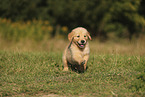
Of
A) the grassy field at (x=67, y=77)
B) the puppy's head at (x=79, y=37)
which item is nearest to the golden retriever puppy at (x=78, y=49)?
the puppy's head at (x=79, y=37)

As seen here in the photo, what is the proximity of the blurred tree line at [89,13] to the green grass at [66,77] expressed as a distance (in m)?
8.49

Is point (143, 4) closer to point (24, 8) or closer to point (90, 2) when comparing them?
point (90, 2)

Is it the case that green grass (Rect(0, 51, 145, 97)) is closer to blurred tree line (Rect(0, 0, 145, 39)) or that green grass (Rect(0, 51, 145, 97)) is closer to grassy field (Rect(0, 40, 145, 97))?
grassy field (Rect(0, 40, 145, 97))

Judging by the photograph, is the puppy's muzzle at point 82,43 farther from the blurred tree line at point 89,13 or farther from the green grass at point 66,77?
the blurred tree line at point 89,13

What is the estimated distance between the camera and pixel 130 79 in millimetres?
5125

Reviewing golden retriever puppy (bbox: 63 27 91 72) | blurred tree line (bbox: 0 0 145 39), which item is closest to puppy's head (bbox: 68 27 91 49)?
golden retriever puppy (bbox: 63 27 91 72)

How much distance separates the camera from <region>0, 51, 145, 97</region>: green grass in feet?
14.9

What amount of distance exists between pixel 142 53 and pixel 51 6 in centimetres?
1008

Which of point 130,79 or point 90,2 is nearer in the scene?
point 130,79

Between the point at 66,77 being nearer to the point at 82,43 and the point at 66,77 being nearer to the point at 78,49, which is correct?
the point at 78,49

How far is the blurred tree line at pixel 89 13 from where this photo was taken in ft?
49.9

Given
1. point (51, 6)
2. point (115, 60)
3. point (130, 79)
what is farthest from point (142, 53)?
point (51, 6)

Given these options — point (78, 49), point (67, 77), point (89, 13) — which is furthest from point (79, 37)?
point (89, 13)

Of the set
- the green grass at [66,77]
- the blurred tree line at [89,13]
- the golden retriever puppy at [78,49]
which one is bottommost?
the green grass at [66,77]
